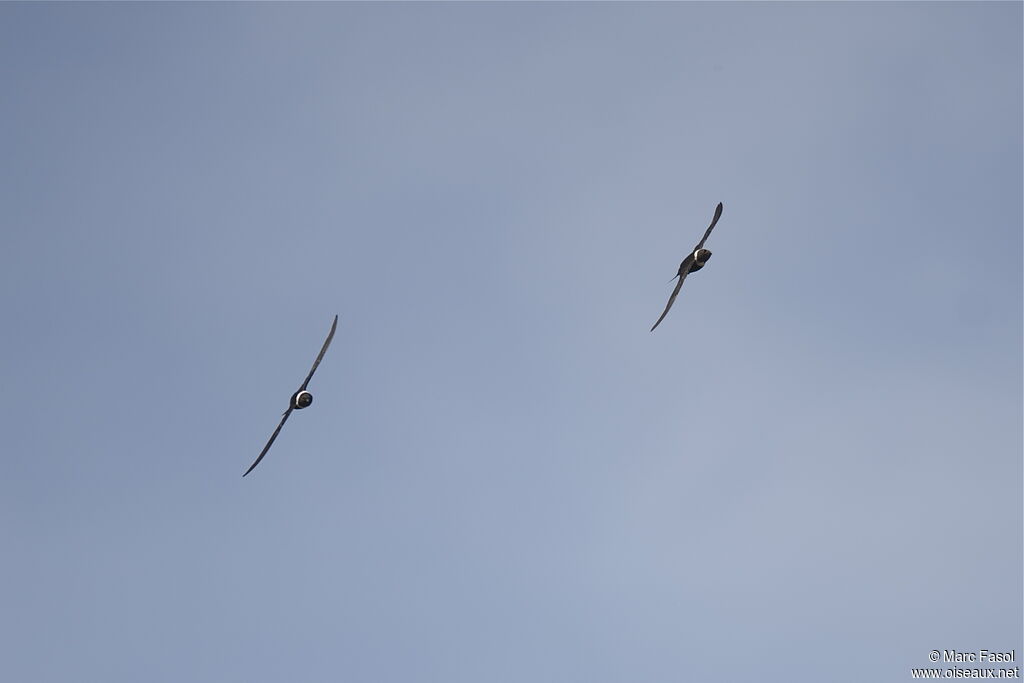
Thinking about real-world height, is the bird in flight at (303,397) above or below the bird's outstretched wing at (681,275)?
below

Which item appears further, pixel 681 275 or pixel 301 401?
pixel 301 401

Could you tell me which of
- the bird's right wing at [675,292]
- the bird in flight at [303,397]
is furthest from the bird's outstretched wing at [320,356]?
the bird's right wing at [675,292]

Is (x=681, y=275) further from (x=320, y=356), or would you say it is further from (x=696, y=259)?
(x=320, y=356)

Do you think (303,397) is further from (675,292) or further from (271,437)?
(675,292)

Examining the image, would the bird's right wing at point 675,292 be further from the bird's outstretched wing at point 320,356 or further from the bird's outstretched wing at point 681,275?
the bird's outstretched wing at point 320,356

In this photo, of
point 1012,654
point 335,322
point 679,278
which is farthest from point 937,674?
point 335,322

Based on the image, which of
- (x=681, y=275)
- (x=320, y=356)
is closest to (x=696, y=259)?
(x=681, y=275)

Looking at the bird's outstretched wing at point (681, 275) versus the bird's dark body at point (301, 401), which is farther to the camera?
the bird's dark body at point (301, 401)

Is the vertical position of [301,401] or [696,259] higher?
[696,259]

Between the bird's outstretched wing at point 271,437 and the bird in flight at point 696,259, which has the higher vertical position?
the bird in flight at point 696,259

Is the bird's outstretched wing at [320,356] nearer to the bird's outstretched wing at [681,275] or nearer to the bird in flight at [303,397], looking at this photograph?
the bird in flight at [303,397]

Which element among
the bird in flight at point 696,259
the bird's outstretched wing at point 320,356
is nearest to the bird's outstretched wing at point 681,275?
the bird in flight at point 696,259

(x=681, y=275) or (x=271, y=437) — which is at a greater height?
(x=681, y=275)

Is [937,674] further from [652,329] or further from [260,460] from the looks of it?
[260,460]
